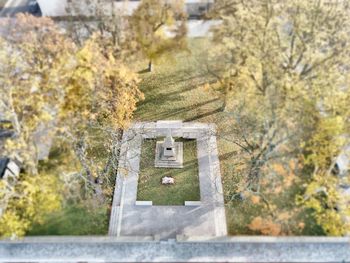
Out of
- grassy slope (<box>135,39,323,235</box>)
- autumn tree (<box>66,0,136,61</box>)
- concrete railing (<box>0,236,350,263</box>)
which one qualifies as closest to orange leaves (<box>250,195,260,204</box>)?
grassy slope (<box>135,39,323,235</box>)

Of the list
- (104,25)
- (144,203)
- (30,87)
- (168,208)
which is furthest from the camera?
(104,25)

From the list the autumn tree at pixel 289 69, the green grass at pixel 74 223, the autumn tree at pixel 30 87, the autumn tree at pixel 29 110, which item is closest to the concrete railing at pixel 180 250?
the green grass at pixel 74 223

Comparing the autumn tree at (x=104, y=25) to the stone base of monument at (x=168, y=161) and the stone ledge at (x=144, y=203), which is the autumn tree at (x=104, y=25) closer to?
the stone base of monument at (x=168, y=161)

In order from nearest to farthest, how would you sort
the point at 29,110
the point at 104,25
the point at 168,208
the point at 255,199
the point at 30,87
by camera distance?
the point at 30,87, the point at 29,110, the point at 255,199, the point at 168,208, the point at 104,25

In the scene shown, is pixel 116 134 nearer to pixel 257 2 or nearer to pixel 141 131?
pixel 141 131

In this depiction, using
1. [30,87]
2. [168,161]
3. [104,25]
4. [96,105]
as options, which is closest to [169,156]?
[168,161]

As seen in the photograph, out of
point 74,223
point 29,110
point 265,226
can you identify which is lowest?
point 265,226

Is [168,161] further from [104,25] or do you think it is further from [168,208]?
[104,25]
